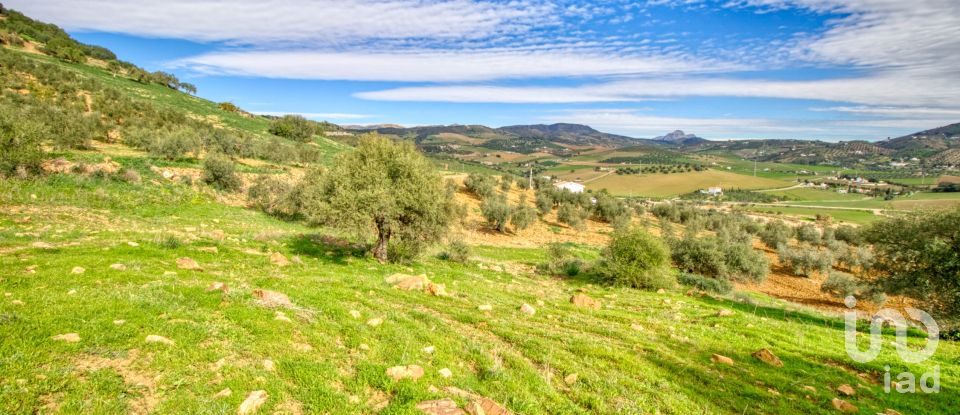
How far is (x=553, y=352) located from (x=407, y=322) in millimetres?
4186

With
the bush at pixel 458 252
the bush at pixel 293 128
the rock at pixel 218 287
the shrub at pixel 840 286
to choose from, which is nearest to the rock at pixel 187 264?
the rock at pixel 218 287

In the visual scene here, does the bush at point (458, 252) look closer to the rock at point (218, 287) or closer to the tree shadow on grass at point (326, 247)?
the tree shadow on grass at point (326, 247)

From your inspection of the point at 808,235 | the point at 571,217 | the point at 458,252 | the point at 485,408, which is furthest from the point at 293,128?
the point at 808,235

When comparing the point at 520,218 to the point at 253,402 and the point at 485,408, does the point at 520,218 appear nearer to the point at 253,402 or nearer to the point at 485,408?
the point at 485,408

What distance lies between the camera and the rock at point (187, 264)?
14.0 m

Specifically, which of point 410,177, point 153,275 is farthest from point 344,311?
point 410,177

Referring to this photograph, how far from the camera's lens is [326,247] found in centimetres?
2228

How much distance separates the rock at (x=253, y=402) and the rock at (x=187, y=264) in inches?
406

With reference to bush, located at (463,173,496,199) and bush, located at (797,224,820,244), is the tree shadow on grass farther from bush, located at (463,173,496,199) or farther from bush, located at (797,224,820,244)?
bush, located at (797,224,820,244)

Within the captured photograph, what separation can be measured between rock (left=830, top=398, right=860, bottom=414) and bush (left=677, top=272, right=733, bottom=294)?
1758 cm

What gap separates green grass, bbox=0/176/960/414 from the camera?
21.5 feet

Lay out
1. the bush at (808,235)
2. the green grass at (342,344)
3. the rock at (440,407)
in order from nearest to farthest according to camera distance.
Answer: the green grass at (342,344), the rock at (440,407), the bush at (808,235)

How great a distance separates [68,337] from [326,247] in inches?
602

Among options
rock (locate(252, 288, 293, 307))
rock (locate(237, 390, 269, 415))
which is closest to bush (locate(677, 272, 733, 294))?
rock (locate(252, 288, 293, 307))
